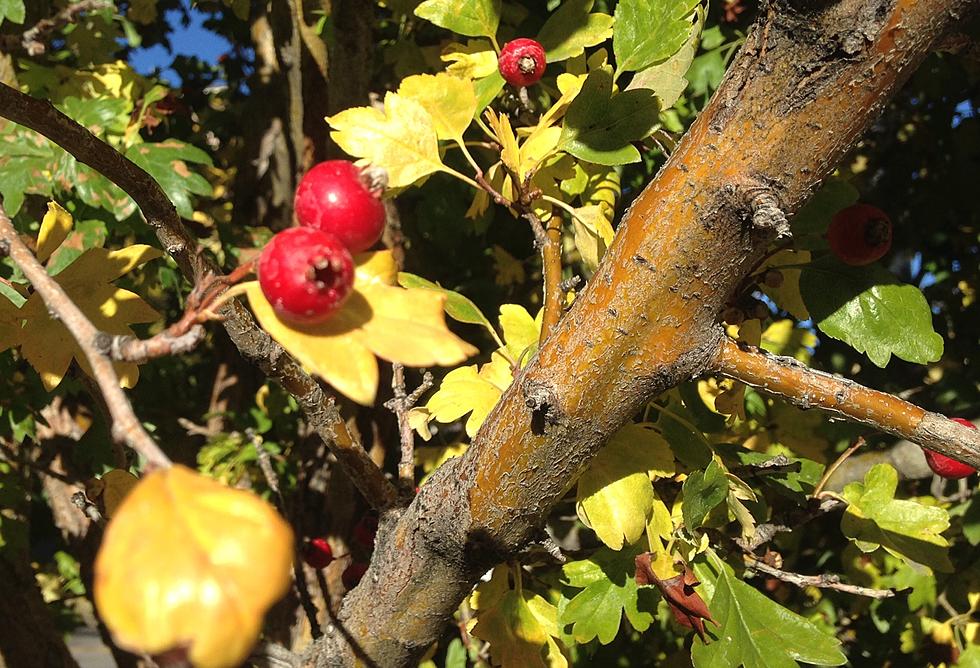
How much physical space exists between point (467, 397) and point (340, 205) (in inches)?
24.6

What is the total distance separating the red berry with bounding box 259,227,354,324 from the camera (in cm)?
52

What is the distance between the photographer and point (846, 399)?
884 mm

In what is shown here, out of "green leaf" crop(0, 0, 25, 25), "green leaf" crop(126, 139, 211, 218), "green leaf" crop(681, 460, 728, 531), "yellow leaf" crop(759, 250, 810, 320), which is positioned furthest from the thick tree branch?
"green leaf" crop(0, 0, 25, 25)

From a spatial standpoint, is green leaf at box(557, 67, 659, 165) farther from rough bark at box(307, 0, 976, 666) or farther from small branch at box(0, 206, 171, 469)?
small branch at box(0, 206, 171, 469)

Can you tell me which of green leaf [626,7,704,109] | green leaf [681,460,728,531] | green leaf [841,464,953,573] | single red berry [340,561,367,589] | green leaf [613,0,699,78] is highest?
green leaf [613,0,699,78]

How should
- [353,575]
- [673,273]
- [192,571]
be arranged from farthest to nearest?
1. [353,575]
2. [673,273]
3. [192,571]

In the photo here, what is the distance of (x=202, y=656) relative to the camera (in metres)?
0.37

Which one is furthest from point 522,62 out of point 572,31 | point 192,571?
point 192,571

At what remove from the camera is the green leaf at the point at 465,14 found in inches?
51.1

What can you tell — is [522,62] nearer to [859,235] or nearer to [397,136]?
[397,136]

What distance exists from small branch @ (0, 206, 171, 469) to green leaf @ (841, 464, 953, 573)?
118 centimetres

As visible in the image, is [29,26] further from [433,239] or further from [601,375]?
[601,375]

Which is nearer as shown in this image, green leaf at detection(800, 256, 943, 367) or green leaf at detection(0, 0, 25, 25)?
green leaf at detection(800, 256, 943, 367)

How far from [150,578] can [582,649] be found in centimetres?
156
